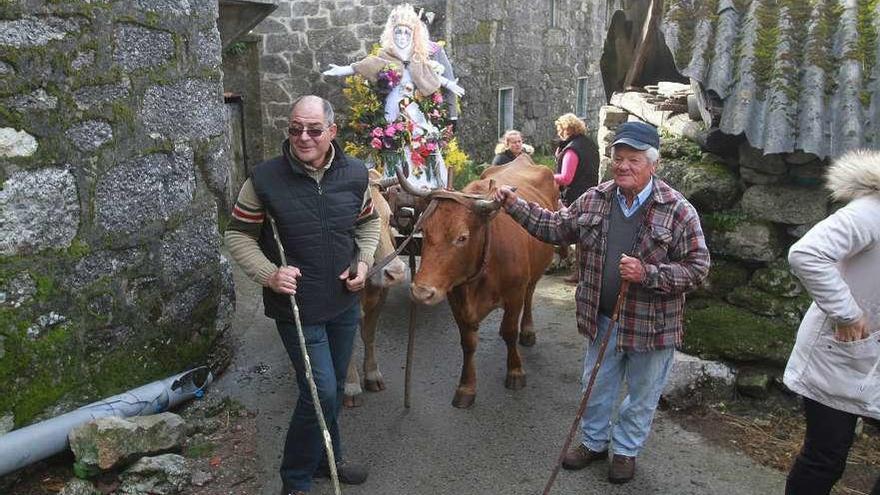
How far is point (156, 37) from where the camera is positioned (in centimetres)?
418

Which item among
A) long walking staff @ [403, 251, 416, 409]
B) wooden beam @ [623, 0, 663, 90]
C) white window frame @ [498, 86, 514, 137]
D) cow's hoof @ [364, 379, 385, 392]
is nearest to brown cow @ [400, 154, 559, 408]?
long walking staff @ [403, 251, 416, 409]

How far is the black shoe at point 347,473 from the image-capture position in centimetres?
386

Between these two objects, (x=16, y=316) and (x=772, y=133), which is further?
(x=772, y=133)

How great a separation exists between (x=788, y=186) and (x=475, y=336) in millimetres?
2157

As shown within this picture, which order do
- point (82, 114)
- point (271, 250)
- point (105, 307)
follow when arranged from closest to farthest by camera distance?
1. point (271, 250)
2. point (82, 114)
3. point (105, 307)

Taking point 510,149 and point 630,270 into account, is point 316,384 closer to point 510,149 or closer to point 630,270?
point 630,270

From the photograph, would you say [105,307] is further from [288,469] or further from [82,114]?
[288,469]

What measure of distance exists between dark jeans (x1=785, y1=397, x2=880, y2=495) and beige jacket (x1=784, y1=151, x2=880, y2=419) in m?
0.06

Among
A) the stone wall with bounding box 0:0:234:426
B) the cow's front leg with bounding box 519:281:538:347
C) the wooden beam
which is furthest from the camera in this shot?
the wooden beam

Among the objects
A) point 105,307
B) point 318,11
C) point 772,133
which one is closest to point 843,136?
point 772,133

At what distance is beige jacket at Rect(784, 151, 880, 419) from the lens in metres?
2.74

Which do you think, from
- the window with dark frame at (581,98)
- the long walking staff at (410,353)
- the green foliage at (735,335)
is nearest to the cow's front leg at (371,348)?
the long walking staff at (410,353)

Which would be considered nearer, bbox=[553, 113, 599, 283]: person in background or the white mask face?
the white mask face

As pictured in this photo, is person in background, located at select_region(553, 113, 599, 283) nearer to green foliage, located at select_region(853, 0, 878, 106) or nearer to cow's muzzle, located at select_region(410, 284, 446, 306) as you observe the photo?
green foliage, located at select_region(853, 0, 878, 106)
